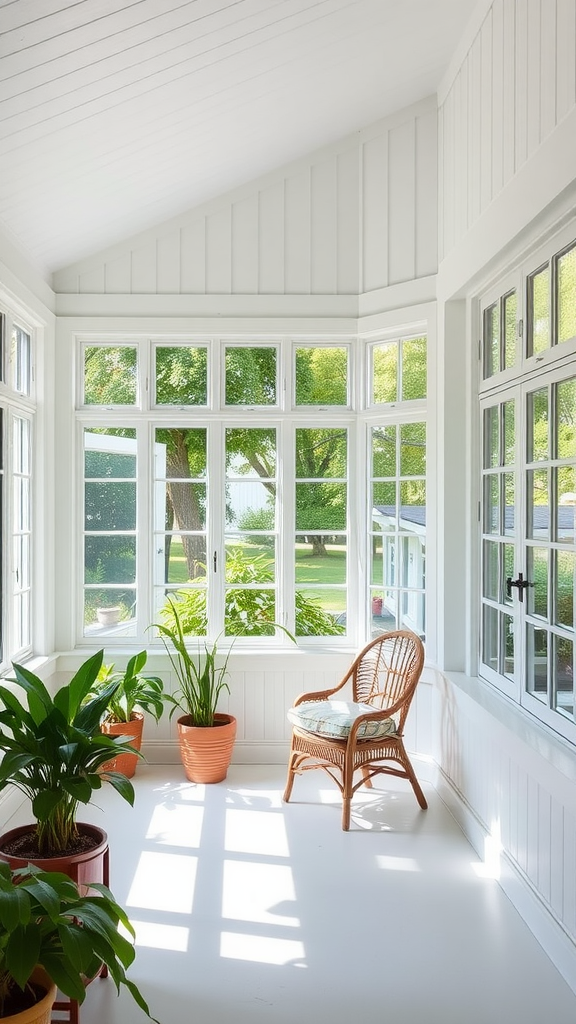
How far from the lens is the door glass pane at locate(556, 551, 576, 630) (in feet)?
9.01

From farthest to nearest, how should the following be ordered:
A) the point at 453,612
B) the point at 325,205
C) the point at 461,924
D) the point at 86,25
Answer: the point at 325,205 < the point at 453,612 < the point at 461,924 < the point at 86,25

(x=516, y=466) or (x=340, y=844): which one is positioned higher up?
(x=516, y=466)

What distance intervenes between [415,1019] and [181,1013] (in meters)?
0.72

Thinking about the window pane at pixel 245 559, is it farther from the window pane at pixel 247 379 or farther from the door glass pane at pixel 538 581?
the door glass pane at pixel 538 581

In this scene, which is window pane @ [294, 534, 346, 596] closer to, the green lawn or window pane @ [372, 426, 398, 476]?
the green lawn

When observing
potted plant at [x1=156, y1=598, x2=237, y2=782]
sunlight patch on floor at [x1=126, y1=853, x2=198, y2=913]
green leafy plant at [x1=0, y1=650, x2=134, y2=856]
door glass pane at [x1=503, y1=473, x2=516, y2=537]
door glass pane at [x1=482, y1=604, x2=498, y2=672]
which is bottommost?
sunlight patch on floor at [x1=126, y1=853, x2=198, y2=913]

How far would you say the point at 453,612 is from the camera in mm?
4121

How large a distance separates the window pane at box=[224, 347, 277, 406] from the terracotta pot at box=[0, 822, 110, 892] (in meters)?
2.93

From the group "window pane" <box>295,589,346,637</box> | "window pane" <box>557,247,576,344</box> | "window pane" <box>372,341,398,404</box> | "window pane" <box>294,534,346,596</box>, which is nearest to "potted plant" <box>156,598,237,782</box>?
"window pane" <box>295,589,346,637</box>

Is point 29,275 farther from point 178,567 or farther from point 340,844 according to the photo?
point 340,844

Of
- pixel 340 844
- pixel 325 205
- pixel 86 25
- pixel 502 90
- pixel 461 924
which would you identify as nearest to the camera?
pixel 86 25

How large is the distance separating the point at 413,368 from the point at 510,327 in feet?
3.66

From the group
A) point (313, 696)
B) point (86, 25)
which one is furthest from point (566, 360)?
point (313, 696)

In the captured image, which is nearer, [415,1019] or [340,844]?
[415,1019]
